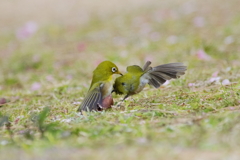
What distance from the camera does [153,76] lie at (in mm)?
4105

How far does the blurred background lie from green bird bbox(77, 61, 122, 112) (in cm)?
134

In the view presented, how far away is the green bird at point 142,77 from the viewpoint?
4.01 m

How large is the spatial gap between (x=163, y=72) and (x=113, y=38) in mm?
5195

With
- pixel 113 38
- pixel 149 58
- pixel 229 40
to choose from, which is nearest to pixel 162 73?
pixel 149 58

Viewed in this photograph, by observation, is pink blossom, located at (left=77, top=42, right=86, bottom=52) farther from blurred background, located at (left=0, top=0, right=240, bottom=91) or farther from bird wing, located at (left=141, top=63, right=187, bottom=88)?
bird wing, located at (left=141, top=63, right=187, bottom=88)

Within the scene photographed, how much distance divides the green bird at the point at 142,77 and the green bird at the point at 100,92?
0.31ft

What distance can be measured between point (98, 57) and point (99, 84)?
12.6 feet

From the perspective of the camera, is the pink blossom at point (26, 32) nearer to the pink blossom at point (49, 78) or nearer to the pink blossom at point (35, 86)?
the pink blossom at point (49, 78)

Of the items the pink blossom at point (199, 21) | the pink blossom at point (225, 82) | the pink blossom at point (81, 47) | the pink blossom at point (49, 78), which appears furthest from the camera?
the pink blossom at point (199, 21)

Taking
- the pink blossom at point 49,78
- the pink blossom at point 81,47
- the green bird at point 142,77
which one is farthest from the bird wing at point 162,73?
the pink blossom at point 81,47

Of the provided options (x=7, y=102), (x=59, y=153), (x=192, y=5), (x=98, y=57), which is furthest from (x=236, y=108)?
(x=192, y=5)

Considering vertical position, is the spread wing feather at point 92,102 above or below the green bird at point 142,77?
below

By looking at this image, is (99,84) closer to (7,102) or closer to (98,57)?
(7,102)

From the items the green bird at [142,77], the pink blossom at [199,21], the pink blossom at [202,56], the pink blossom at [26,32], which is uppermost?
the pink blossom at [199,21]
